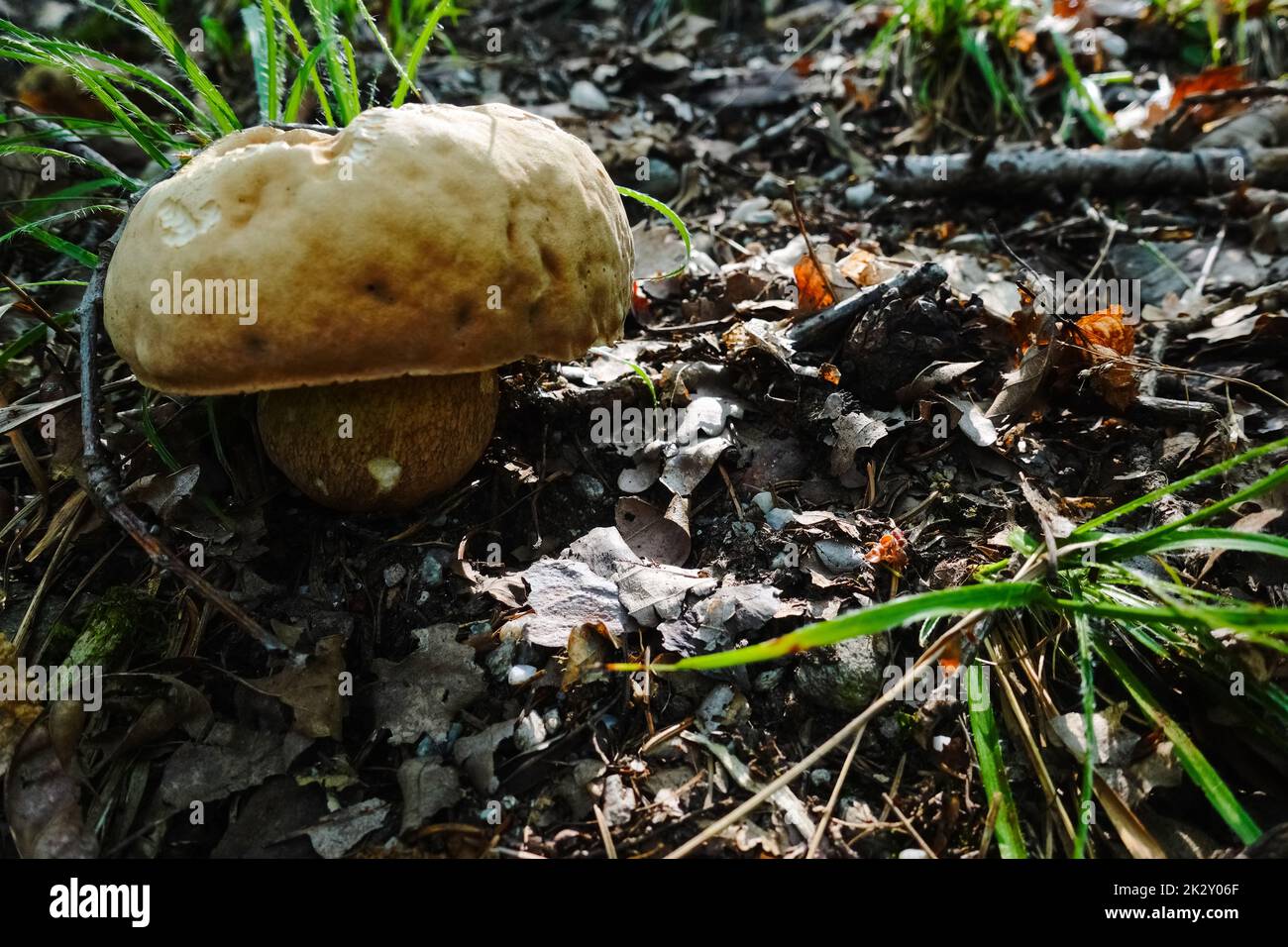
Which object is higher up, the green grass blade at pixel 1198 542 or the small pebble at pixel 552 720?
the green grass blade at pixel 1198 542

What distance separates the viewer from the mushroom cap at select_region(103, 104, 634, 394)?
1.40 m

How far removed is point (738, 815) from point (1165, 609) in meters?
0.86

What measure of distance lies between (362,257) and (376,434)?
0.55 meters

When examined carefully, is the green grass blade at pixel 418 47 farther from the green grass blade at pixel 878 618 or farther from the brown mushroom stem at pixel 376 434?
the green grass blade at pixel 878 618

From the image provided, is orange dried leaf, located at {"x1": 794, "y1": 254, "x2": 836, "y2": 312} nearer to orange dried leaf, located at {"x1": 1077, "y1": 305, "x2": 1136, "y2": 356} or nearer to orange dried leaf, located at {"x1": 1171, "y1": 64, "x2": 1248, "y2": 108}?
orange dried leaf, located at {"x1": 1077, "y1": 305, "x2": 1136, "y2": 356}

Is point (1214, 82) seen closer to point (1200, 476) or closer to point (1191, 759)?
point (1200, 476)

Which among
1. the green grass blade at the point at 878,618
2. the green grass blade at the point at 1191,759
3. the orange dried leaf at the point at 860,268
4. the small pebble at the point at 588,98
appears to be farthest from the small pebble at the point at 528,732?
the small pebble at the point at 588,98

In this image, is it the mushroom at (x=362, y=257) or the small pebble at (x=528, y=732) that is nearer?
the mushroom at (x=362, y=257)

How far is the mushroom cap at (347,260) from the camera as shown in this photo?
4.60 feet

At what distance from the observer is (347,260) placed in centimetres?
140

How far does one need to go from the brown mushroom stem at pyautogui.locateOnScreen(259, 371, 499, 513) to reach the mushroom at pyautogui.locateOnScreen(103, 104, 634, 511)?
31cm

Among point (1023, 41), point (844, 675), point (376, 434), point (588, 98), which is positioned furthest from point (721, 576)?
point (1023, 41)

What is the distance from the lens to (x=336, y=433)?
1845 mm
